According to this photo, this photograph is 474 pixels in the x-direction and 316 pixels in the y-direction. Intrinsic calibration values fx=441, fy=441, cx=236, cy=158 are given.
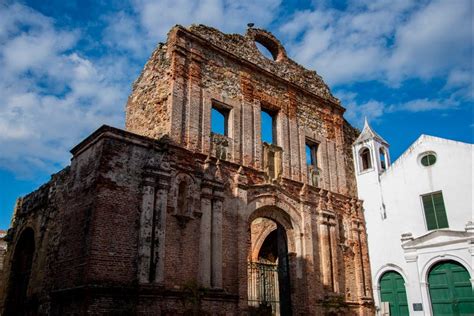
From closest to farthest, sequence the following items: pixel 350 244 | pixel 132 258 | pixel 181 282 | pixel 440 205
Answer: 1. pixel 132 258
2. pixel 181 282
3. pixel 440 205
4. pixel 350 244

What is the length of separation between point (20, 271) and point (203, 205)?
22.9 ft

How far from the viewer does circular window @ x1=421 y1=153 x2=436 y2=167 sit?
15.1m

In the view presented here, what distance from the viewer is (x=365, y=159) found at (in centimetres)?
1761

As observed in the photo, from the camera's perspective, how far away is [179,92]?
12422 millimetres

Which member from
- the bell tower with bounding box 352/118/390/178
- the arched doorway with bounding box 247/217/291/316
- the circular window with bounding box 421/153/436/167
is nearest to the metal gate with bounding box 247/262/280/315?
the arched doorway with bounding box 247/217/291/316

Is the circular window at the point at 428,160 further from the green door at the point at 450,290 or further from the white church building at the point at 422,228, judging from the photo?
the green door at the point at 450,290

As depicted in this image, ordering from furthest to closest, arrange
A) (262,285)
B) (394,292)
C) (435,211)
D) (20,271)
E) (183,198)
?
(262,285)
(394,292)
(435,211)
(20,271)
(183,198)

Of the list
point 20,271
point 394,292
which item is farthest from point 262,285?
point 20,271

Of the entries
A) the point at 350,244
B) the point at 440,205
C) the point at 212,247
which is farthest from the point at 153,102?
the point at 440,205

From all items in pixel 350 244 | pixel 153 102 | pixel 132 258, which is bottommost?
pixel 132 258

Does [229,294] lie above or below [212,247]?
below

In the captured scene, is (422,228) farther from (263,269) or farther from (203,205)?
(203,205)

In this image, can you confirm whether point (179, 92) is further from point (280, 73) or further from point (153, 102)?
point (280, 73)

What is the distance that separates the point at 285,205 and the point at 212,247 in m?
3.25
